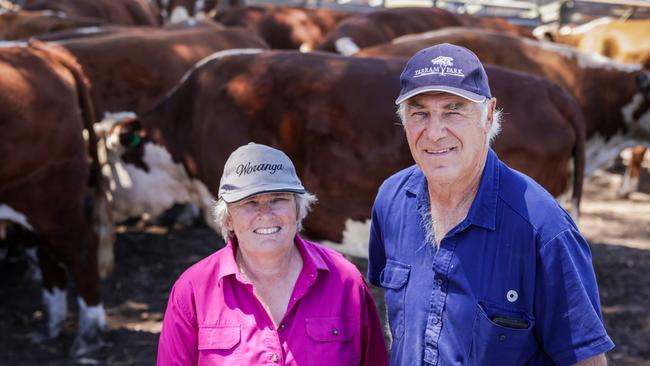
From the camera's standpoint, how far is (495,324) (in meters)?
2.23

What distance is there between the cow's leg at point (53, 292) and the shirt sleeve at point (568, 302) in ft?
13.7

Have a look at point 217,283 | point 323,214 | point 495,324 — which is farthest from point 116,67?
point 495,324

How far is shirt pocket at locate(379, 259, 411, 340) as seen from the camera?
246 centimetres

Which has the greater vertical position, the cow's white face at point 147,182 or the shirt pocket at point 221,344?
the shirt pocket at point 221,344

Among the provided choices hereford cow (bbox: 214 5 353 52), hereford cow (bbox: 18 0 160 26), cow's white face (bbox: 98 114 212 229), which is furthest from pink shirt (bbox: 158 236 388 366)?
hereford cow (bbox: 18 0 160 26)

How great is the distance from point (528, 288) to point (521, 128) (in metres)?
2.87

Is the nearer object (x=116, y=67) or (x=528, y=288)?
(x=528, y=288)

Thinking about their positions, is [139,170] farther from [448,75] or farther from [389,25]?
[389,25]

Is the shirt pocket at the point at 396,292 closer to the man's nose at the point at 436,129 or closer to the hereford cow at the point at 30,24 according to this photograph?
the man's nose at the point at 436,129

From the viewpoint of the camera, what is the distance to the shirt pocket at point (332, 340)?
2551 millimetres

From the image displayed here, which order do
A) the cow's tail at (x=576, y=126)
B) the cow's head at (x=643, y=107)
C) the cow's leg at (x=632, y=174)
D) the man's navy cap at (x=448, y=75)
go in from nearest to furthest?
the man's navy cap at (x=448, y=75), the cow's tail at (x=576, y=126), the cow's head at (x=643, y=107), the cow's leg at (x=632, y=174)

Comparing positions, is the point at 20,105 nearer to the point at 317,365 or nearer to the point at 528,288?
the point at 317,365

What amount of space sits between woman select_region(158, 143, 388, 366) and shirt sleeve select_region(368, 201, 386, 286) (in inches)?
3.4

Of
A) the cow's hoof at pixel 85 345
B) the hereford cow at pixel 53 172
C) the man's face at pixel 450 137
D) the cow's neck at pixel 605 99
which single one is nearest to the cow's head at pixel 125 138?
the hereford cow at pixel 53 172
